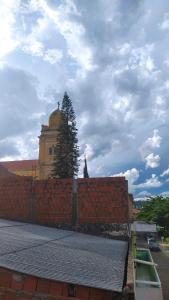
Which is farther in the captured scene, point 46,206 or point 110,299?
point 46,206

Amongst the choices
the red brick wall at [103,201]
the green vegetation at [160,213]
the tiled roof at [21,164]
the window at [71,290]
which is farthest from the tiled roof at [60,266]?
the green vegetation at [160,213]

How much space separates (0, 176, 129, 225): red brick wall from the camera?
706 inches

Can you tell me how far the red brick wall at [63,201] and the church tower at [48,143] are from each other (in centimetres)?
2119

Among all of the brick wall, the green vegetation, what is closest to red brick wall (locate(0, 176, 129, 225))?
the brick wall

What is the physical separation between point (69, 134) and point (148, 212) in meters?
25.4

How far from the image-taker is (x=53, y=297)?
20.0ft

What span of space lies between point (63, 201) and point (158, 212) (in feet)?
110

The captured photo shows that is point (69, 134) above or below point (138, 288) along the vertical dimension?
above

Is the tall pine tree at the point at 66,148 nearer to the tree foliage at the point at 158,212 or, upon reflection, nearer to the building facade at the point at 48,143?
the building facade at the point at 48,143

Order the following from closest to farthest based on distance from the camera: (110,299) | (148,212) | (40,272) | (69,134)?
(40,272) → (110,299) → (69,134) → (148,212)

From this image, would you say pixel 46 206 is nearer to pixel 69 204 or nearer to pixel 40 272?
pixel 69 204

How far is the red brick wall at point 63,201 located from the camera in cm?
1792

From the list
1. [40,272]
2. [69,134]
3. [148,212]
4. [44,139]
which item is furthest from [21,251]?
[148,212]

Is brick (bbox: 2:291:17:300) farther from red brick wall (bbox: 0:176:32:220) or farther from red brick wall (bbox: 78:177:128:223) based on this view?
red brick wall (bbox: 0:176:32:220)
